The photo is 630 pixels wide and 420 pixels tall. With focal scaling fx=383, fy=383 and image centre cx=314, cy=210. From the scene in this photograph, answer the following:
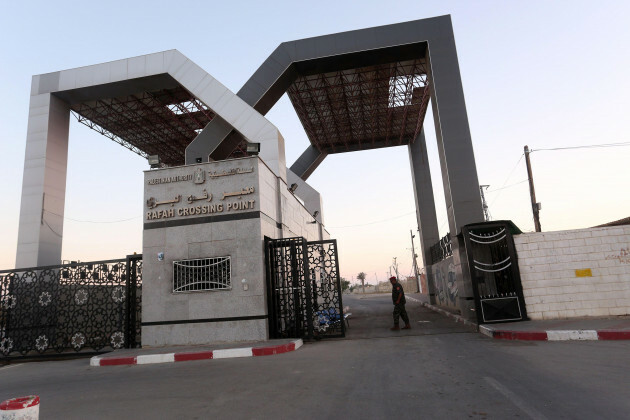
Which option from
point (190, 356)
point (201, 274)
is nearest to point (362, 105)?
point (201, 274)

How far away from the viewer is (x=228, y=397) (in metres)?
4.79

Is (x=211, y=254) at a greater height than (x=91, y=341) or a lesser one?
greater

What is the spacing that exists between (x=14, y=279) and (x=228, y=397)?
11.1 metres

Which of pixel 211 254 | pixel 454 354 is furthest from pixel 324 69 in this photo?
pixel 454 354

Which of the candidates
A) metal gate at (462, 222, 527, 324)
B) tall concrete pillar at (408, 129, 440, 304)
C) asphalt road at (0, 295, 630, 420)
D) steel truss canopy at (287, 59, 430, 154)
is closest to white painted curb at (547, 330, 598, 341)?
asphalt road at (0, 295, 630, 420)

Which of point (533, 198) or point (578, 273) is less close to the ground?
point (533, 198)

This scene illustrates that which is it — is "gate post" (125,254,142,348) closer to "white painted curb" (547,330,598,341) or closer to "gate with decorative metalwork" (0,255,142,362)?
"gate with decorative metalwork" (0,255,142,362)

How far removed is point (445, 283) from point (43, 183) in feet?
60.2

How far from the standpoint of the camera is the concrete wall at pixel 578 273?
33.8 ft

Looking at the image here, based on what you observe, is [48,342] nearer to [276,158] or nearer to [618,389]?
[276,158]

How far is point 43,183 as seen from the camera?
1530 cm

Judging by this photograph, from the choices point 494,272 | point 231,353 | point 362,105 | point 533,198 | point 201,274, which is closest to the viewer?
point 231,353

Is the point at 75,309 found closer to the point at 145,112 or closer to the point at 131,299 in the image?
the point at 131,299

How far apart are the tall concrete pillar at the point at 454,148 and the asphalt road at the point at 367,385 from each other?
5217mm
